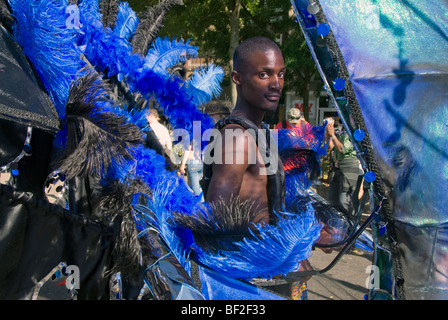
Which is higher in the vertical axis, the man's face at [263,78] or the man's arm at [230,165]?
the man's face at [263,78]

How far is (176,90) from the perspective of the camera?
112 inches

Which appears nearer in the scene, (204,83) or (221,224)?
(221,224)

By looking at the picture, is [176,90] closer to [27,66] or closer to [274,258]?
[27,66]

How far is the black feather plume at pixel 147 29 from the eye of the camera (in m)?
2.76

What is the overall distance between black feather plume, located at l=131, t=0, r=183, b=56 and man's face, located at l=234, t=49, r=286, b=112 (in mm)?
1281

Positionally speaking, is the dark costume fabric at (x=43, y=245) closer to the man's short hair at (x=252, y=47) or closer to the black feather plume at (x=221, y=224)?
the black feather plume at (x=221, y=224)

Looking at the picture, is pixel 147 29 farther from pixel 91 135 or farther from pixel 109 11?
pixel 91 135

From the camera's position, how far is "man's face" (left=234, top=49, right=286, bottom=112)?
66.3 inches

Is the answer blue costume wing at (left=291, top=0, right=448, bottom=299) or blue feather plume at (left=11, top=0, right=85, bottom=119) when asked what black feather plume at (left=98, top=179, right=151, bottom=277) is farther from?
blue costume wing at (left=291, top=0, right=448, bottom=299)

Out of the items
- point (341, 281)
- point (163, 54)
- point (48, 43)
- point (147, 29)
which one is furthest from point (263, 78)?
point (341, 281)

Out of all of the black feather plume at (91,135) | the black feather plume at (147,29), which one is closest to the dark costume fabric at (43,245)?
the black feather plume at (91,135)

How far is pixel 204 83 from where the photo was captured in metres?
3.14

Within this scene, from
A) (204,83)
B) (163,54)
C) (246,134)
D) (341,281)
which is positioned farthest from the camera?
(341,281)

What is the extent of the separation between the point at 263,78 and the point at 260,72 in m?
0.03
